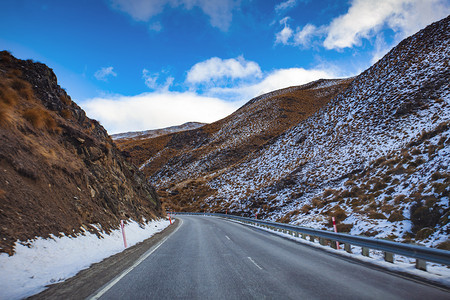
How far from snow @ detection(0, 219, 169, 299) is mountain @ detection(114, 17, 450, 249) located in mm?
11615

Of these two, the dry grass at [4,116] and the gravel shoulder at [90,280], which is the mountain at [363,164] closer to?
the gravel shoulder at [90,280]

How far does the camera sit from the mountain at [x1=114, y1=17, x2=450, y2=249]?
13836 millimetres

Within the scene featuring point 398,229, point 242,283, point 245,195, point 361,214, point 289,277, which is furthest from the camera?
point 245,195

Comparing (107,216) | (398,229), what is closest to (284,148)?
(398,229)

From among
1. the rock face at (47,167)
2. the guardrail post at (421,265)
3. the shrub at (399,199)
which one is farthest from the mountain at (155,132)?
the guardrail post at (421,265)

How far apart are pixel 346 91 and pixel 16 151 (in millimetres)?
49089

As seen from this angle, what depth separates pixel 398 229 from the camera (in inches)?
464

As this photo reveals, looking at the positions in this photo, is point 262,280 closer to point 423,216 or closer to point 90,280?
point 90,280

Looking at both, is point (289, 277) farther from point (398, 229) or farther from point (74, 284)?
point (398, 229)

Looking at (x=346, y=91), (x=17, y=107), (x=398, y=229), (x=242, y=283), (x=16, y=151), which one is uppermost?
(x=346, y=91)

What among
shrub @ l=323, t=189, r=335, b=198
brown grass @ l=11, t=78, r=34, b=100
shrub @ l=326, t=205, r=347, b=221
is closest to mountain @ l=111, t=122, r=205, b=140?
shrub @ l=323, t=189, r=335, b=198

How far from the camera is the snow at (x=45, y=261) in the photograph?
16.0 feet

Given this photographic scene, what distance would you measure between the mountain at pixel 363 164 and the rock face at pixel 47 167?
13.0 meters

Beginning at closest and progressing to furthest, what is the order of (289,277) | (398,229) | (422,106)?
(289,277) → (398,229) → (422,106)
